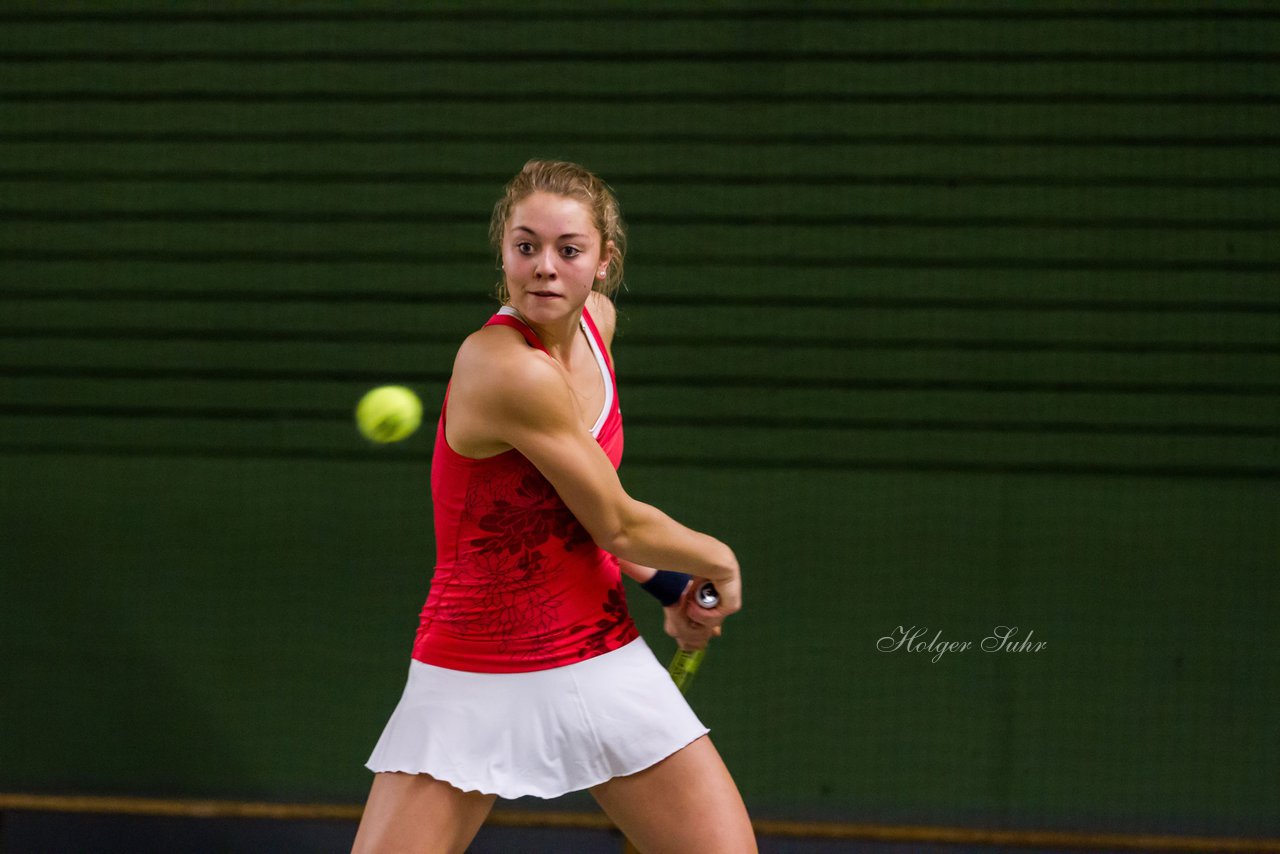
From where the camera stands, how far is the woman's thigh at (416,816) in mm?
2268

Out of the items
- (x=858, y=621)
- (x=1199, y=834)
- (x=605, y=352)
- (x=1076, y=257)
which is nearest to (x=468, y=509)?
(x=605, y=352)

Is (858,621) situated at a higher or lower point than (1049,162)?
lower

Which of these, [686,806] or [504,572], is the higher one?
[504,572]

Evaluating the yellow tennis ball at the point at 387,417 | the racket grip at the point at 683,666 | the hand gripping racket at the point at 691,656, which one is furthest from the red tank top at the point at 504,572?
the yellow tennis ball at the point at 387,417

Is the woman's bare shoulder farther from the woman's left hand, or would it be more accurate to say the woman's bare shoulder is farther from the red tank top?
A: the woman's left hand

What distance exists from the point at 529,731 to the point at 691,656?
54cm

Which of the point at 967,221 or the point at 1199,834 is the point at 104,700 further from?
the point at 1199,834

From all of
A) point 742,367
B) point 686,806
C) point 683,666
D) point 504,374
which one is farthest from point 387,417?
point 686,806

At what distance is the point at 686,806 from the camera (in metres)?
2.36

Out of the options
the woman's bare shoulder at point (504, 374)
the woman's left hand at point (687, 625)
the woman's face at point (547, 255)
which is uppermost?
the woman's face at point (547, 255)

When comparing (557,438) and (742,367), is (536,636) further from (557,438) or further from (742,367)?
(742,367)

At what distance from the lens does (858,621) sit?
4.61 metres

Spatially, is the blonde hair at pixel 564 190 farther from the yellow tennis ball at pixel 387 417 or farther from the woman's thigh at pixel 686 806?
the yellow tennis ball at pixel 387 417

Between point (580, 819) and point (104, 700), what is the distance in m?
1.78
